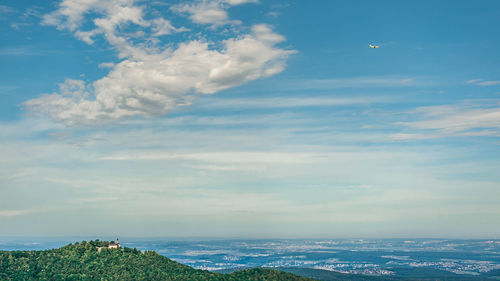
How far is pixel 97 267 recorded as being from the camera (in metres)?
154

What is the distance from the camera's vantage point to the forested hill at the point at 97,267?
147625mm

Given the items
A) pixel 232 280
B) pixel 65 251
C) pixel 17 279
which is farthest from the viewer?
pixel 65 251

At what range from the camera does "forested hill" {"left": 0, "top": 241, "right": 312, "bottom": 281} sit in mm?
147625

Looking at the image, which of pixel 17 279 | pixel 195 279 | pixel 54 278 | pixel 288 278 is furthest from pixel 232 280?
pixel 17 279

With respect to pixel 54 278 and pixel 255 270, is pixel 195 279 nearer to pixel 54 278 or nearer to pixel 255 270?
pixel 255 270

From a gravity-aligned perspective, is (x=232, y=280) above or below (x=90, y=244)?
below

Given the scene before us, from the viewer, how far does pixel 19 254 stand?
6442 inches

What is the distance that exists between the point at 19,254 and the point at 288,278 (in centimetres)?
9767

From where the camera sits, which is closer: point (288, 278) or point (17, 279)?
point (17, 279)

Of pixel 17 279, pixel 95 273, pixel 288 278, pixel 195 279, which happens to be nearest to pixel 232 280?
pixel 195 279

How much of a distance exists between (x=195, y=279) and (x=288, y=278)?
Answer: 3991 centimetres

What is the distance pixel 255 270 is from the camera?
176m

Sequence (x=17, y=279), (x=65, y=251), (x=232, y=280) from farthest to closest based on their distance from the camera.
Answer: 1. (x=65, y=251)
2. (x=232, y=280)
3. (x=17, y=279)

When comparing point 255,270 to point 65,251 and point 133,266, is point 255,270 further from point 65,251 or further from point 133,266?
point 65,251
